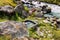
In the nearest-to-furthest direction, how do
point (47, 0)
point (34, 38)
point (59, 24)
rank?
point (34, 38) → point (59, 24) → point (47, 0)

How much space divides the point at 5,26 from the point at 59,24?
851 cm

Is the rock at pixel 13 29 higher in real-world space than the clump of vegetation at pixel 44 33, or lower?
higher

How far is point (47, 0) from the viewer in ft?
158

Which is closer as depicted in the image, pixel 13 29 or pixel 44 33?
pixel 13 29

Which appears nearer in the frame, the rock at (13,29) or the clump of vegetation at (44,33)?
the rock at (13,29)

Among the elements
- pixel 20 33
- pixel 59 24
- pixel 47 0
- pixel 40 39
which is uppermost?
pixel 20 33

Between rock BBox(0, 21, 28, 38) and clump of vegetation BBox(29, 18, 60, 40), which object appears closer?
rock BBox(0, 21, 28, 38)

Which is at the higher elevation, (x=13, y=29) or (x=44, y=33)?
(x=13, y=29)

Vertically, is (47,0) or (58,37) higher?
(58,37)

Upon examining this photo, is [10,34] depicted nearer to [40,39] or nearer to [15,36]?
[15,36]

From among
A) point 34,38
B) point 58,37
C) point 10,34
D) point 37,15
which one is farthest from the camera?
point 37,15

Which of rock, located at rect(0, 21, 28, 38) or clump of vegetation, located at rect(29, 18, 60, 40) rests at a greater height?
rock, located at rect(0, 21, 28, 38)

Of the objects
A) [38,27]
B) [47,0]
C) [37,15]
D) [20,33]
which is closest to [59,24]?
[37,15]

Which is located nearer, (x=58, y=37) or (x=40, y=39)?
(x=40, y=39)
